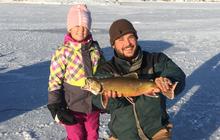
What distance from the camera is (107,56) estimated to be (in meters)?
11.5

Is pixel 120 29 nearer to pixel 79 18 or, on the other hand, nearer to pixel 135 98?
pixel 135 98

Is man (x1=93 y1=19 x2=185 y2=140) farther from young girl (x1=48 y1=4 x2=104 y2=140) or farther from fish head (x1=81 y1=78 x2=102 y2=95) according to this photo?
young girl (x1=48 y1=4 x2=104 y2=140)

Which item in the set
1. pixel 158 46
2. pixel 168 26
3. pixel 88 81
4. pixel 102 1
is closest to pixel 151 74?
pixel 88 81

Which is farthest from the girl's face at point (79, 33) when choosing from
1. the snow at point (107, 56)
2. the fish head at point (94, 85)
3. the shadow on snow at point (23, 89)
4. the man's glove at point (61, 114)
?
the shadow on snow at point (23, 89)

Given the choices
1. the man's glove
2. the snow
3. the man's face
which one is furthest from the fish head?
the snow

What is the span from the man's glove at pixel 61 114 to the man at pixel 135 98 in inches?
22.3

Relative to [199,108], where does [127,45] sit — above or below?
above

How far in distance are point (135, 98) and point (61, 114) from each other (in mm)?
827

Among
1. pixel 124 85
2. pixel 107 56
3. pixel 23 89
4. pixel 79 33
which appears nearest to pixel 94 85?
pixel 124 85

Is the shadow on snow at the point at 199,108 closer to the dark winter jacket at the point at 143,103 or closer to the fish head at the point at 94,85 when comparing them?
the dark winter jacket at the point at 143,103

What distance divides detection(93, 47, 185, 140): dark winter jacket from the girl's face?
2.36 feet

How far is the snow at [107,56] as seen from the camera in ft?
20.4

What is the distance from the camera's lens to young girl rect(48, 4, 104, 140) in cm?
414

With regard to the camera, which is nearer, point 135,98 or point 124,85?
point 124,85
